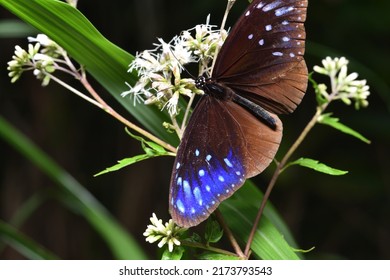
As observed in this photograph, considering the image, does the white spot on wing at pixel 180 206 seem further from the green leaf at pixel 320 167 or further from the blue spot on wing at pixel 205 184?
the green leaf at pixel 320 167

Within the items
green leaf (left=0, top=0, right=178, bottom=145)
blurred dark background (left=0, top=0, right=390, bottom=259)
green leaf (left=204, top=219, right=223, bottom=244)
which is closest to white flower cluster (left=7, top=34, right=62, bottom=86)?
green leaf (left=0, top=0, right=178, bottom=145)

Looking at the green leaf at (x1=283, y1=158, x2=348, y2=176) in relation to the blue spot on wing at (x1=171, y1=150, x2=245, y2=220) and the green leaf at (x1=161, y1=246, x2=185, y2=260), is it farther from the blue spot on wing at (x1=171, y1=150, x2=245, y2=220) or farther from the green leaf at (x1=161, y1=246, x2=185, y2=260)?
the green leaf at (x1=161, y1=246, x2=185, y2=260)

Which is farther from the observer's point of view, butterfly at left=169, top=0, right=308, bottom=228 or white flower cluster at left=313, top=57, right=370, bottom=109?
white flower cluster at left=313, top=57, right=370, bottom=109

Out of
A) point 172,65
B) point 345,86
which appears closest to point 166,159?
point 345,86

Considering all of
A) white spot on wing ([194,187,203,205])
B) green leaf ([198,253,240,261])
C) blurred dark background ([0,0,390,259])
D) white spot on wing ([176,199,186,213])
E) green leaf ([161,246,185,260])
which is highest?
white spot on wing ([194,187,203,205])

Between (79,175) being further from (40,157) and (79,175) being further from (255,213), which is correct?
(255,213)

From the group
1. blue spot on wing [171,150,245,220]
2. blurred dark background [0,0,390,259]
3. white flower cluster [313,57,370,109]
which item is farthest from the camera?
blurred dark background [0,0,390,259]

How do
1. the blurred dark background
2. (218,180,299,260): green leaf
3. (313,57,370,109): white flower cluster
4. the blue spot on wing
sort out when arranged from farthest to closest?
the blurred dark background → (313,57,370,109): white flower cluster → (218,180,299,260): green leaf → the blue spot on wing

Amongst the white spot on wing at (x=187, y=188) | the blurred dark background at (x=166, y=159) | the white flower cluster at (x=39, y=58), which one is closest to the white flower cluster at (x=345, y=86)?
the white spot on wing at (x=187, y=188)
